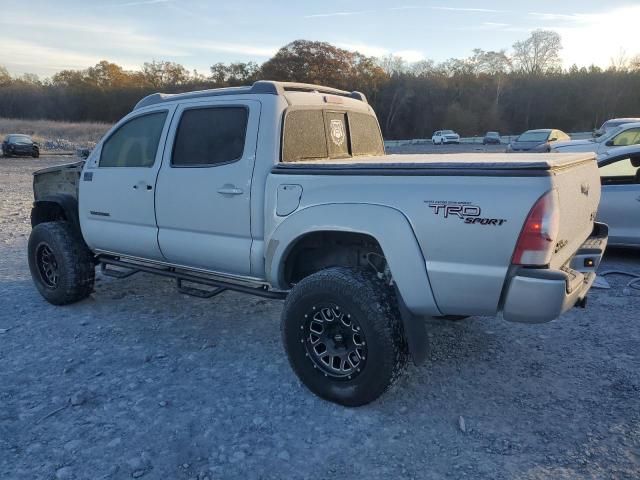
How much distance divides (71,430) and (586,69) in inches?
3309

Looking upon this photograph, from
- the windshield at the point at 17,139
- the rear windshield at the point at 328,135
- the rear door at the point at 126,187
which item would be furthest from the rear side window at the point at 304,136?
the windshield at the point at 17,139

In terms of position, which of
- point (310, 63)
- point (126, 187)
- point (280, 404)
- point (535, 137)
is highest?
point (310, 63)

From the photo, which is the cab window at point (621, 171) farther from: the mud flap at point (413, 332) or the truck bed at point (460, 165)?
the mud flap at point (413, 332)

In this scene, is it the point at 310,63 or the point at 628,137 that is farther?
the point at 310,63

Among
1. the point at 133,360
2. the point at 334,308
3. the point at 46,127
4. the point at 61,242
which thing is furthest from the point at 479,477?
the point at 46,127

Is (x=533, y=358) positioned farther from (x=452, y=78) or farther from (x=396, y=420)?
(x=452, y=78)

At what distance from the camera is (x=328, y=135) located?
4.27 m

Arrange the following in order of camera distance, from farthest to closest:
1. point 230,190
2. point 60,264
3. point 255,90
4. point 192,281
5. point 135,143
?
1. point 60,264
2. point 135,143
3. point 192,281
4. point 255,90
5. point 230,190

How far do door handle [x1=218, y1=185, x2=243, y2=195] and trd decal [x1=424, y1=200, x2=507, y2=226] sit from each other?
4.77ft

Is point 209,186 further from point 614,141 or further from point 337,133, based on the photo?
point 614,141

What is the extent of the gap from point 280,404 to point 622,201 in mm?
5192

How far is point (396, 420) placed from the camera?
10.3ft

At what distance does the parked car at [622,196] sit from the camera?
6.26 meters

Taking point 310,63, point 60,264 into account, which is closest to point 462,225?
point 60,264
